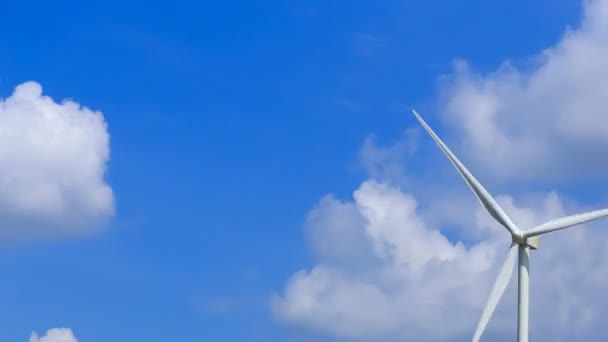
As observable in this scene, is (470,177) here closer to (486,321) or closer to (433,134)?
(433,134)

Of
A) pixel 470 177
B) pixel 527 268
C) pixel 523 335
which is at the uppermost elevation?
pixel 470 177

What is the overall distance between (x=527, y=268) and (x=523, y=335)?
6324mm

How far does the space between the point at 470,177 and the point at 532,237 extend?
24.9 feet

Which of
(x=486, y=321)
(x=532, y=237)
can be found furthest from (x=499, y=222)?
(x=486, y=321)

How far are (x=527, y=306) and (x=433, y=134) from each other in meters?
17.1

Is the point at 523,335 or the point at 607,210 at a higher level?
the point at 607,210

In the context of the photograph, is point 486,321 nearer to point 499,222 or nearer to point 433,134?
point 499,222

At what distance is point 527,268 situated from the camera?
89.6 m

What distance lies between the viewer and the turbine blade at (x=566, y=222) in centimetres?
8812

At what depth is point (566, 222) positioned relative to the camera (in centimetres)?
8906

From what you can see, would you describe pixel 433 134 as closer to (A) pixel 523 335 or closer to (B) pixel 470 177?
(B) pixel 470 177

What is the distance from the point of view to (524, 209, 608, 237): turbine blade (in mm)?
88125

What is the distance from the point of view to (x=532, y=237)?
3494 inches

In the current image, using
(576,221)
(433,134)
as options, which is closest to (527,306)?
(576,221)
